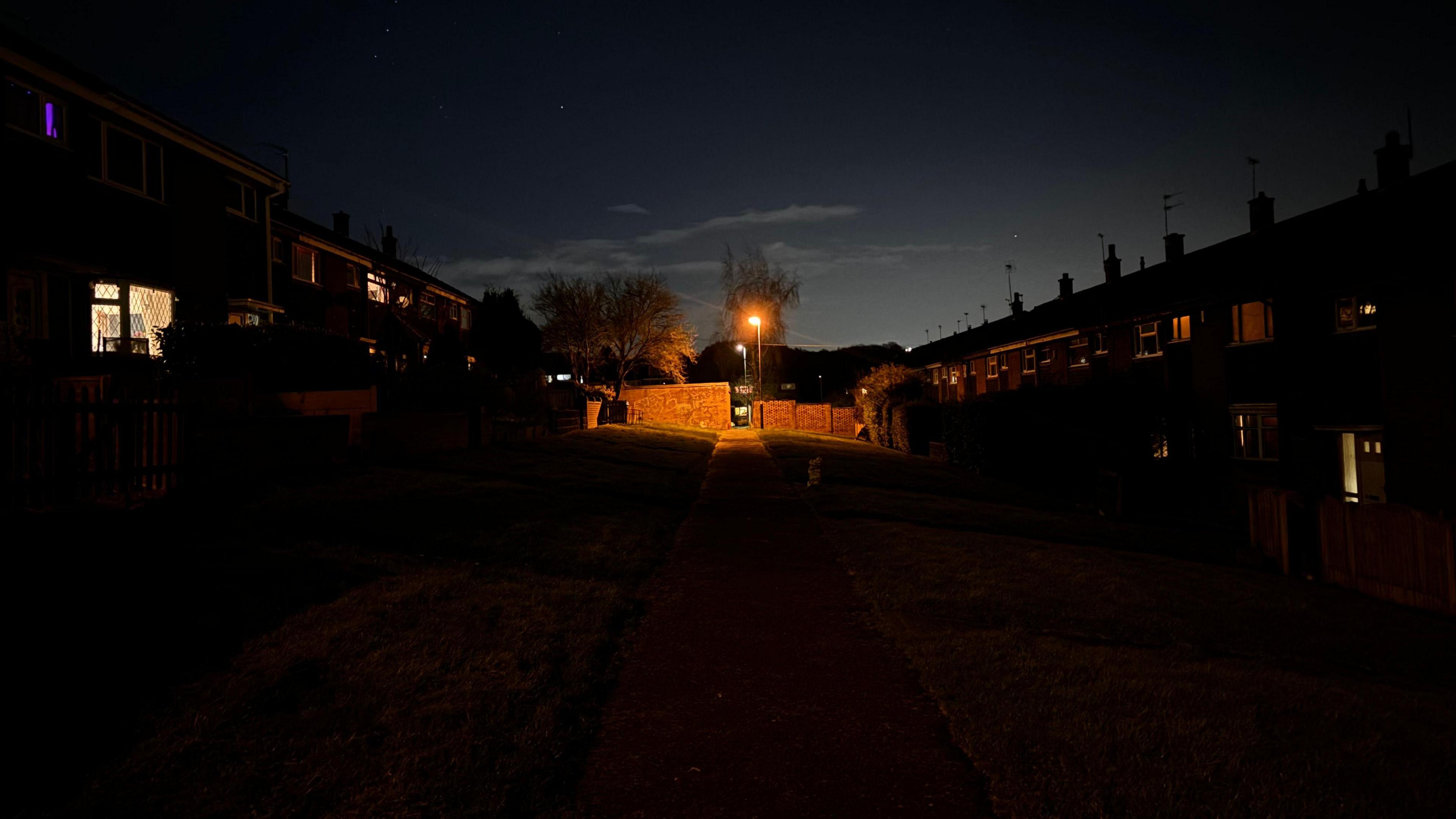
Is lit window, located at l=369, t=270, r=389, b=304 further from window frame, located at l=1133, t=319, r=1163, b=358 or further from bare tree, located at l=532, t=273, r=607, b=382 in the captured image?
window frame, located at l=1133, t=319, r=1163, b=358

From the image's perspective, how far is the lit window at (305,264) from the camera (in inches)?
1033

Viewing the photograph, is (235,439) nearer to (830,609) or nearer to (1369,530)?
(830,609)

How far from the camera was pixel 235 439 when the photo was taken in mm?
10648

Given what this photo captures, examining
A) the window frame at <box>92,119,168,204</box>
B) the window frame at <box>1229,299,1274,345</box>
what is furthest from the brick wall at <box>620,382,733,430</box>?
the window frame at <box>1229,299,1274,345</box>

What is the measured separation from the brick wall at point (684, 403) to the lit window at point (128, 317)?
24806mm

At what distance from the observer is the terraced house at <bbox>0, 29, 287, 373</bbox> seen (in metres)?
14.3

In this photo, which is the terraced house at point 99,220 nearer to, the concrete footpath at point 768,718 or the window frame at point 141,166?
the window frame at point 141,166

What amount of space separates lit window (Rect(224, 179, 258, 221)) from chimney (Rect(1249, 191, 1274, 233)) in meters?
33.8

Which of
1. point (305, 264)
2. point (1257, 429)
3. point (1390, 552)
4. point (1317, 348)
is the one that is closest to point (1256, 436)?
point (1257, 429)

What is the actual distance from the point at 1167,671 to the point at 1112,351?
79.0 feet

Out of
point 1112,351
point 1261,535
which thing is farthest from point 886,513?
point 1112,351

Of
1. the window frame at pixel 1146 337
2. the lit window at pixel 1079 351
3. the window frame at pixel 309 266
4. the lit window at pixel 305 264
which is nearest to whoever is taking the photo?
the window frame at pixel 1146 337

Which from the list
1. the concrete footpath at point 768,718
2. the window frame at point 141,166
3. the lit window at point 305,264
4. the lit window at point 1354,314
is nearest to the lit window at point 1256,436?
the lit window at point 1354,314

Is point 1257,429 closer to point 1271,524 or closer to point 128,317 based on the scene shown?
point 1271,524
